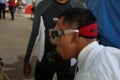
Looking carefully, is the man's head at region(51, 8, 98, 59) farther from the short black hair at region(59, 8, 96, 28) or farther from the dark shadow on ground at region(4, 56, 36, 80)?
the dark shadow on ground at region(4, 56, 36, 80)

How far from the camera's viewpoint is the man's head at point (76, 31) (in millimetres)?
1785

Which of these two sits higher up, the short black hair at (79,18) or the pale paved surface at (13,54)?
the short black hair at (79,18)

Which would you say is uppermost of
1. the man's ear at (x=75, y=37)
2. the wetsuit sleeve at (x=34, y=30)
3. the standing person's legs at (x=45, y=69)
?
the man's ear at (x=75, y=37)

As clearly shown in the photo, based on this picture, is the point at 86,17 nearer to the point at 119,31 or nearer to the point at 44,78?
the point at 119,31

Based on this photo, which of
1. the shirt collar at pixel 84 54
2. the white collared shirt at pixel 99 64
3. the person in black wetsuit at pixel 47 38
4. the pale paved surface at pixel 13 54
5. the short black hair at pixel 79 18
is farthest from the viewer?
the pale paved surface at pixel 13 54

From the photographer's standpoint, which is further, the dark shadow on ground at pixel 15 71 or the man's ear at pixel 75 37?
the dark shadow on ground at pixel 15 71

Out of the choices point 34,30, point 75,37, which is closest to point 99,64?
point 75,37

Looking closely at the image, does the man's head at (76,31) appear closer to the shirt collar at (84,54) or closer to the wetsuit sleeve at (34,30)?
the shirt collar at (84,54)

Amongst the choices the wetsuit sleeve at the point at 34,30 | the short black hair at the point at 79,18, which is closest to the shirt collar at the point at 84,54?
the short black hair at the point at 79,18

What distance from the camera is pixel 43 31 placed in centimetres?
311

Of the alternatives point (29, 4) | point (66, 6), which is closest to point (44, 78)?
point (66, 6)

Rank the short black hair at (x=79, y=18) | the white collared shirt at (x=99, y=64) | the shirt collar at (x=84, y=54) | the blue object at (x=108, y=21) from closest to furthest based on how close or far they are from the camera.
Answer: the white collared shirt at (x=99, y=64) < the shirt collar at (x=84, y=54) < the short black hair at (x=79, y=18) < the blue object at (x=108, y=21)

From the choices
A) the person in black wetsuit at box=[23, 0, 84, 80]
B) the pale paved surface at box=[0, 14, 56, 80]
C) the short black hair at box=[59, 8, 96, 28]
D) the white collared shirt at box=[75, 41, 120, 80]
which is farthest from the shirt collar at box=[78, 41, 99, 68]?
the pale paved surface at box=[0, 14, 56, 80]

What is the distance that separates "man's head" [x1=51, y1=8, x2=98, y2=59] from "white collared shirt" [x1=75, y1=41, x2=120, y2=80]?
0.08 metres
